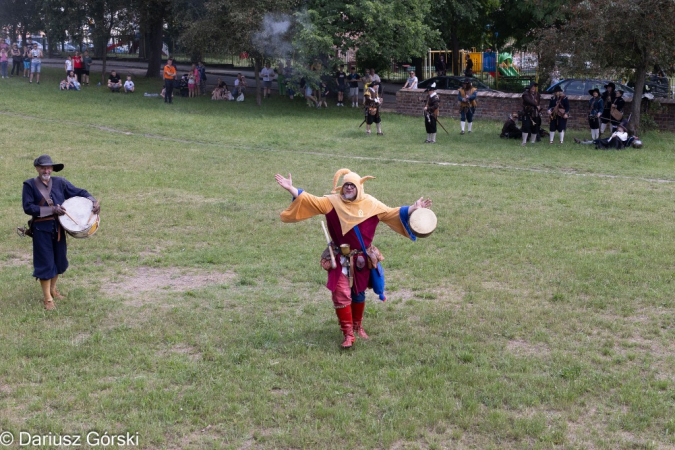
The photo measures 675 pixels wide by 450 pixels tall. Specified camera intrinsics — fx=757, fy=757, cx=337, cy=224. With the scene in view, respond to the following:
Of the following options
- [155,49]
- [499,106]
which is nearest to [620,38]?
[499,106]

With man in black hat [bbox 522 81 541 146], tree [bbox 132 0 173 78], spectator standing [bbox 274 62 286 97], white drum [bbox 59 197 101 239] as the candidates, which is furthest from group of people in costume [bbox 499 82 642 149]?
tree [bbox 132 0 173 78]

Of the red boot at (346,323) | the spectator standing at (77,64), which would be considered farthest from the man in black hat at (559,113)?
the spectator standing at (77,64)

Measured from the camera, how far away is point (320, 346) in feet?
25.1

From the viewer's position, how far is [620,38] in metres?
20.0

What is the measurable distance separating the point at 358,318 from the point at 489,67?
1253 inches

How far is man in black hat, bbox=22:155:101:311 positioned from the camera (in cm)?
859

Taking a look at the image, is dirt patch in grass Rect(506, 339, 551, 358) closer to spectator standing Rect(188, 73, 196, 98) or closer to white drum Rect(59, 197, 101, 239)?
white drum Rect(59, 197, 101, 239)

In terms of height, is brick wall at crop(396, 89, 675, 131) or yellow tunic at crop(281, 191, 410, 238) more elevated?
brick wall at crop(396, 89, 675, 131)

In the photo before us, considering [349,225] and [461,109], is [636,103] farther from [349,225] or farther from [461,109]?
[349,225]

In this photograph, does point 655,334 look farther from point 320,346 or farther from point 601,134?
point 601,134

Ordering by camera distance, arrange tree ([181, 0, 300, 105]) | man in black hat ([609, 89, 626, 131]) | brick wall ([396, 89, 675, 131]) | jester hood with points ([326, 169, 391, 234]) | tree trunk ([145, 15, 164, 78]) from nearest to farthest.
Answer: jester hood with points ([326, 169, 391, 234]) < man in black hat ([609, 89, 626, 131]) < brick wall ([396, 89, 675, 131]) < tree ([181, 0, 300, 105]) < tree trunk ([145, 15, 164, 78])

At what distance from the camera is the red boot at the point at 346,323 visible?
7512 mm

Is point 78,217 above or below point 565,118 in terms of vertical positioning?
below

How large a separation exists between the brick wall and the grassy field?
21.9ft
